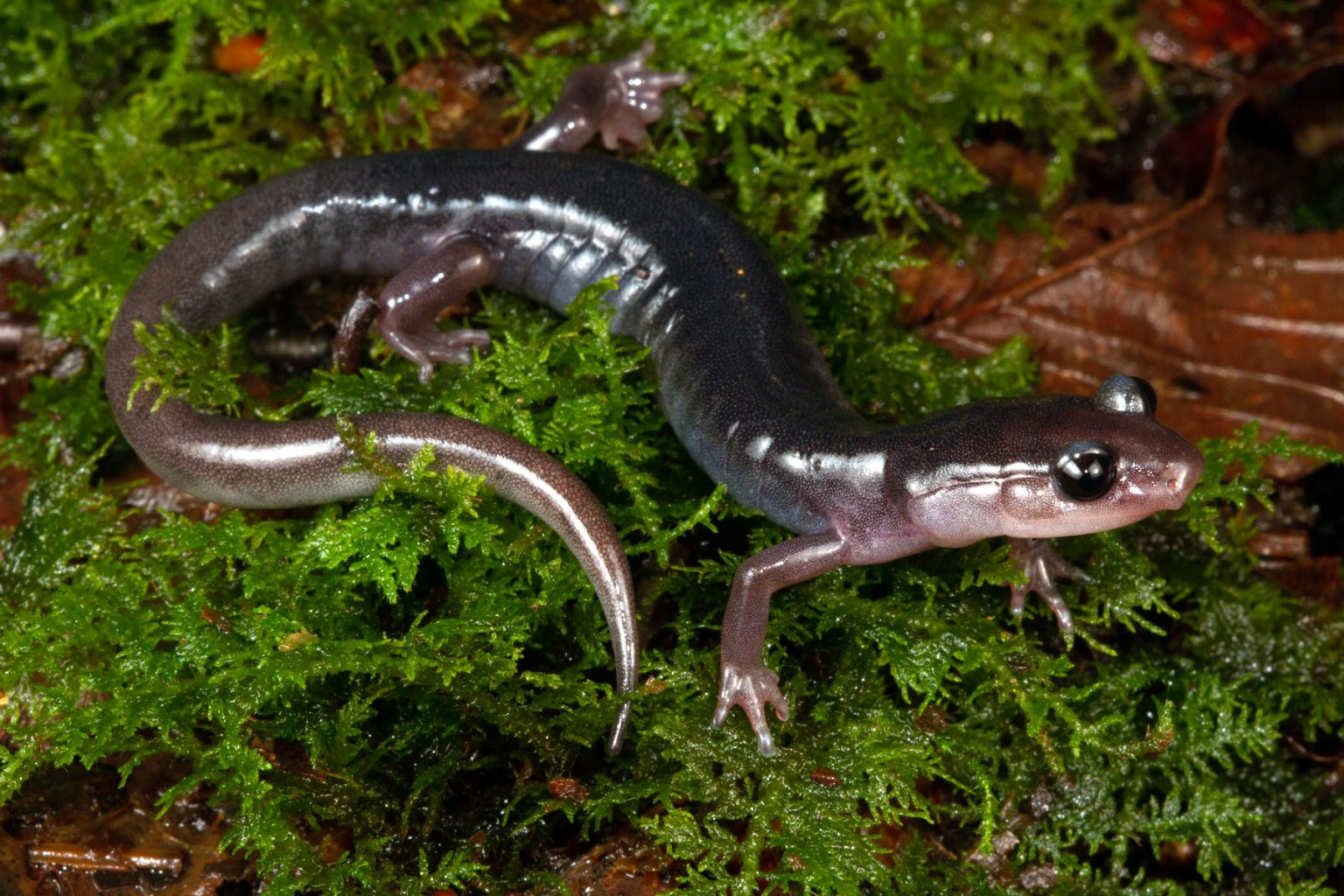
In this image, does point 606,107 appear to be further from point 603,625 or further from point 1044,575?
point 1044,575

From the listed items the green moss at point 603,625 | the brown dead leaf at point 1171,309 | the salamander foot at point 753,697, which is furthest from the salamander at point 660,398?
the brown dead leaf at point 1171,309

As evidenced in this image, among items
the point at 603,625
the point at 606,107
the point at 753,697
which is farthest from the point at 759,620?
the point at 606,107

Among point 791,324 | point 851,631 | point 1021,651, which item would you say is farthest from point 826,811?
point 791,324

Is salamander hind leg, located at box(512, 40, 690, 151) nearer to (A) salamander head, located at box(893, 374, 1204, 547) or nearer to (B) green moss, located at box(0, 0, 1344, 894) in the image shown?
(B) green moss, located at box(0, 0, 1344, 894)

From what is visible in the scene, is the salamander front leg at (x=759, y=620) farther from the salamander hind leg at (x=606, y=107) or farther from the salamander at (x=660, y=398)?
the salamander hind leg at (x=606, y=107)

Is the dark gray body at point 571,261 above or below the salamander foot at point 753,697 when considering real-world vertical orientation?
above

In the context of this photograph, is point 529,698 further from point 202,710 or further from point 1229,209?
point 1229,209
